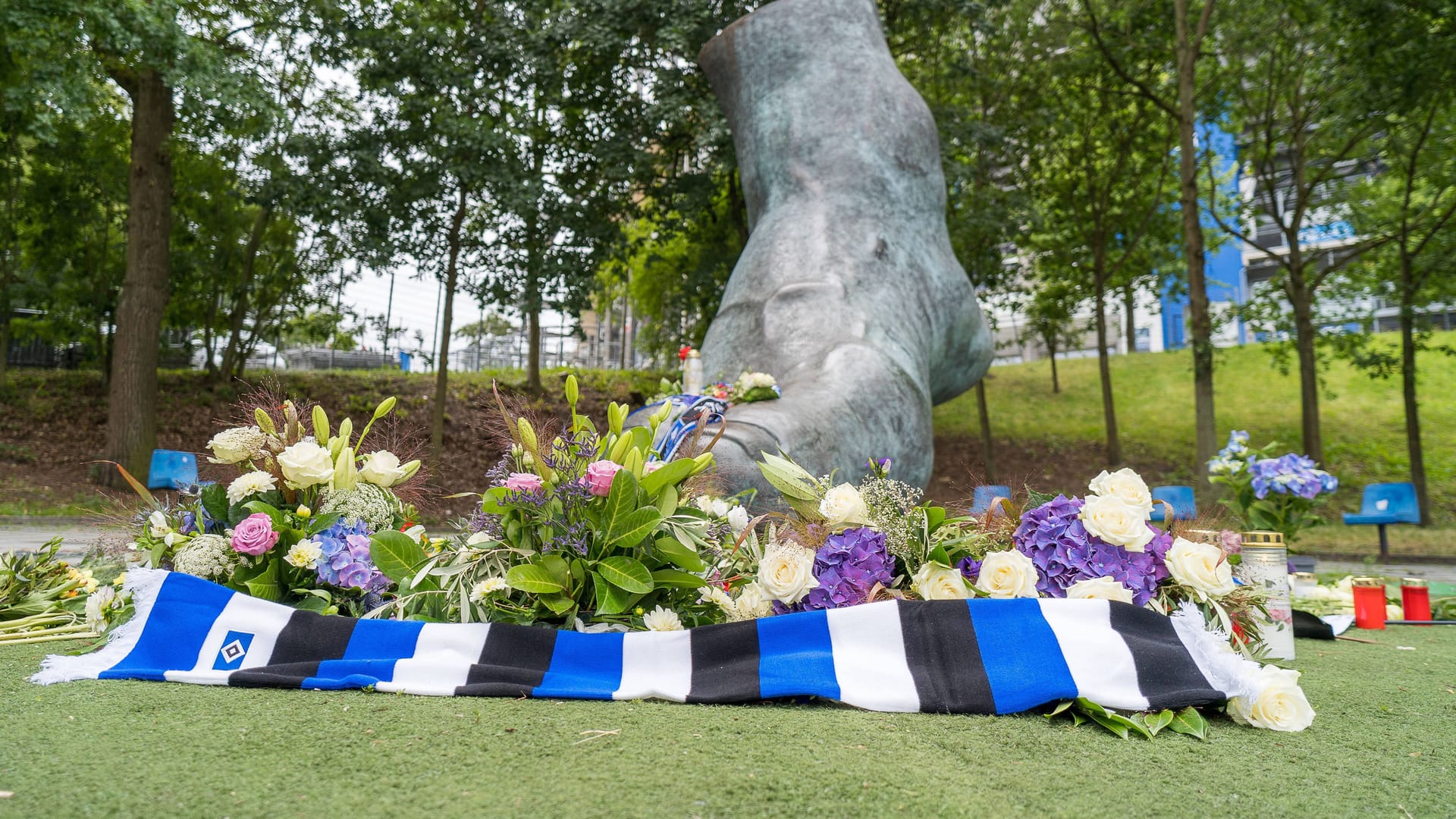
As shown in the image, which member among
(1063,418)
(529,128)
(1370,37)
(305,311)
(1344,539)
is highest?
(1370,37)

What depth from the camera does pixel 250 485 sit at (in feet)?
9.44

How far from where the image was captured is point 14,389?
1500 cm

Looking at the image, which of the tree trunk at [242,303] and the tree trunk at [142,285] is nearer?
the tree trunk at [142,285]

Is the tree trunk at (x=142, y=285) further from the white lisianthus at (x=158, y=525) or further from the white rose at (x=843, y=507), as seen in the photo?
the white rose at (x=843, y=507)

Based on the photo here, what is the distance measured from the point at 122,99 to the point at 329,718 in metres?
16.6

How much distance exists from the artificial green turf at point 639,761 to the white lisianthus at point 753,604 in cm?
40

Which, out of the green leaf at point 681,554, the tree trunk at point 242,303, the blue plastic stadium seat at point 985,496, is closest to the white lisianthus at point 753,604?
the green leaf at point 681,554

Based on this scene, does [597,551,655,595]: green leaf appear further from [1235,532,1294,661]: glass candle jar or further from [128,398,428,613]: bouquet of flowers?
[1235,532,1294,661]: glass candle jar

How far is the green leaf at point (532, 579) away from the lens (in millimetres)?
2598

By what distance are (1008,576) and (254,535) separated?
7.23 feet

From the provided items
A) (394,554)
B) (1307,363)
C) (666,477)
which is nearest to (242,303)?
(394,554)

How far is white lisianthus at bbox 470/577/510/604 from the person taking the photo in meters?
2.69

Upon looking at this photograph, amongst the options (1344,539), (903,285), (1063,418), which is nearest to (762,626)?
(903,285)

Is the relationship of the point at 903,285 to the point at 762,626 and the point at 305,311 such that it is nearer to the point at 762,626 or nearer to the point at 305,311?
the point at 762,626
